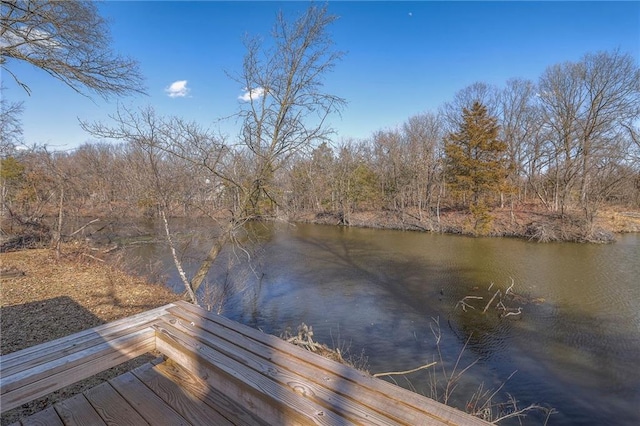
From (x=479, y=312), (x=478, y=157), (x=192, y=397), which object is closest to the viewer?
(x=192, y=397)

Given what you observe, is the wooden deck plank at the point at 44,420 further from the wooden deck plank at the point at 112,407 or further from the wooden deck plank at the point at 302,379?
the wooden deck plank at the point at 302,379

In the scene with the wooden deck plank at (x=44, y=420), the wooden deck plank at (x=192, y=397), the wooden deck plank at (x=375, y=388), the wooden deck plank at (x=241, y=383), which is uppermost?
the wooden deck plank at (x=375, y=388)

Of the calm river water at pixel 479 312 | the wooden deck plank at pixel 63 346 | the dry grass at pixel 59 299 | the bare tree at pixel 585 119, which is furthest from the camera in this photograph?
the bare tree at pixel 585 119

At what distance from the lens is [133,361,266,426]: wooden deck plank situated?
1553 mm

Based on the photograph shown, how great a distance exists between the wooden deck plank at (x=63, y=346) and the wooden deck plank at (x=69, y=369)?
7 centimetres

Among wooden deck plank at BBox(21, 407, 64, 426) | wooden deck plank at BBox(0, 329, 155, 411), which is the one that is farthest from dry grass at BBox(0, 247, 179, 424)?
wooden deck plank at BBox(0, 329, 155, 411)

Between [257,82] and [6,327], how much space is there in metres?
6.02

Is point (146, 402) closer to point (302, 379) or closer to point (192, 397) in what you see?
point (192, 397)

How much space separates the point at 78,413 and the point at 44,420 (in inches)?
5.5

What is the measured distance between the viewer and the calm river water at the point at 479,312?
534cm

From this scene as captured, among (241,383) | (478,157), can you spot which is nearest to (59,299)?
(241,383)

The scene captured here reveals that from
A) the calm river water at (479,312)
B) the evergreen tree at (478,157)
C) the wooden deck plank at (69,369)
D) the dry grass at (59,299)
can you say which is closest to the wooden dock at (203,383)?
the wooden deck plank at (69,369)

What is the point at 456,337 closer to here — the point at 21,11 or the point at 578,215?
the point at 21,11

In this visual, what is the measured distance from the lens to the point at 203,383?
5.79 ft
